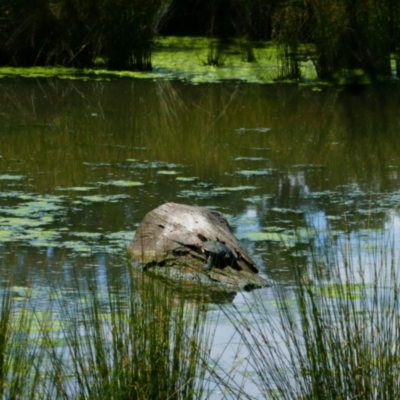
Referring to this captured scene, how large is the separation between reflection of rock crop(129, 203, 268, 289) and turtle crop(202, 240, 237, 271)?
1cm

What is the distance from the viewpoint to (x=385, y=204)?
6.69m

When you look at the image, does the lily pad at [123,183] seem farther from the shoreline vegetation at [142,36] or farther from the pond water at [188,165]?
the shoreline vegetation at [142,36]

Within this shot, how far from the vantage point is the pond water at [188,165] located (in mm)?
5789

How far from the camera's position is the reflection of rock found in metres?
5.12

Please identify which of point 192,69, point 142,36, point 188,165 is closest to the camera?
point 188,165

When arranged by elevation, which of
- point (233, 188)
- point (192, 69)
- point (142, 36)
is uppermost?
point (142, 36)

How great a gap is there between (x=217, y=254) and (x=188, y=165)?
2.79 metres

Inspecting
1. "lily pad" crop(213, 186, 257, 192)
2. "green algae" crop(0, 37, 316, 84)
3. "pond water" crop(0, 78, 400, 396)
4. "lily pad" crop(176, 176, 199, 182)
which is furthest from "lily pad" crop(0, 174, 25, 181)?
"green algae" crop(0, 37, 316, 84)

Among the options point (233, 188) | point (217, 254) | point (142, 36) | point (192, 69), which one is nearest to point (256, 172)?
point (233, 188)

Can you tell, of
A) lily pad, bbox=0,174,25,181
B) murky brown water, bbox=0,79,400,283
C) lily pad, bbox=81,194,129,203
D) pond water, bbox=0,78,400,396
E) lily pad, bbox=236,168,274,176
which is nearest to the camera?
pond water, bbox=0,78,400,396

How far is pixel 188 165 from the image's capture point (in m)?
7.87

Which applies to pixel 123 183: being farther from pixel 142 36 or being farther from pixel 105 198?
pixel 142 36

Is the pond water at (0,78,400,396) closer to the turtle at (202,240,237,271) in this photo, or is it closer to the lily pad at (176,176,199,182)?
the lily pad at (176,176,199,182)

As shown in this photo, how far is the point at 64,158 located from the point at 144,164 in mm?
609
